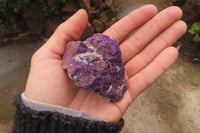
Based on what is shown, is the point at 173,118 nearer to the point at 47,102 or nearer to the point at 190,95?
the point at 190,95

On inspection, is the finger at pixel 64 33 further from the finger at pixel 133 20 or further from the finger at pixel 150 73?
the finger at pixel 150 73

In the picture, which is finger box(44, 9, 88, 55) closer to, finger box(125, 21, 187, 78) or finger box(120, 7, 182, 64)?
finger box(120, 7, 182, 64)

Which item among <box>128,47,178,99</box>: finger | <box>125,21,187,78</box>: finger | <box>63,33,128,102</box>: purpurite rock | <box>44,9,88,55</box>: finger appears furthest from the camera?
Result: <box>125,21,187,78</box>: finger

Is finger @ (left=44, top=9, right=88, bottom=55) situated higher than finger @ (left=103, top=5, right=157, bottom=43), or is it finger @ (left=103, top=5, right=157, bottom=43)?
finger @ (left=44, top=9, right=88, bottom=55)

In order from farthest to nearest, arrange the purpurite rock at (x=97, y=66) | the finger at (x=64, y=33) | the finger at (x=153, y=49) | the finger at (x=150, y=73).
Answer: the finger at (x=153, y=49) → the finger at (x=150, y=73) → the finger at (x=64, y=33) → the purpurite rock at (x=97, y=66)

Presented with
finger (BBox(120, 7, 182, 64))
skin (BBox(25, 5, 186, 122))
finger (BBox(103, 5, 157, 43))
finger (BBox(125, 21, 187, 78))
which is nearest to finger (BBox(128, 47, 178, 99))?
skin (BBox(25, 5, 186, 122))

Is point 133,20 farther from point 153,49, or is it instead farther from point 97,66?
point 97,66

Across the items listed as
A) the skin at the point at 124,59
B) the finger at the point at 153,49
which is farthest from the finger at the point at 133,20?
the finger at the point at 153,49

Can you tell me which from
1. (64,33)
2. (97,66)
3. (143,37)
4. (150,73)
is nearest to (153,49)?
(143,37)
